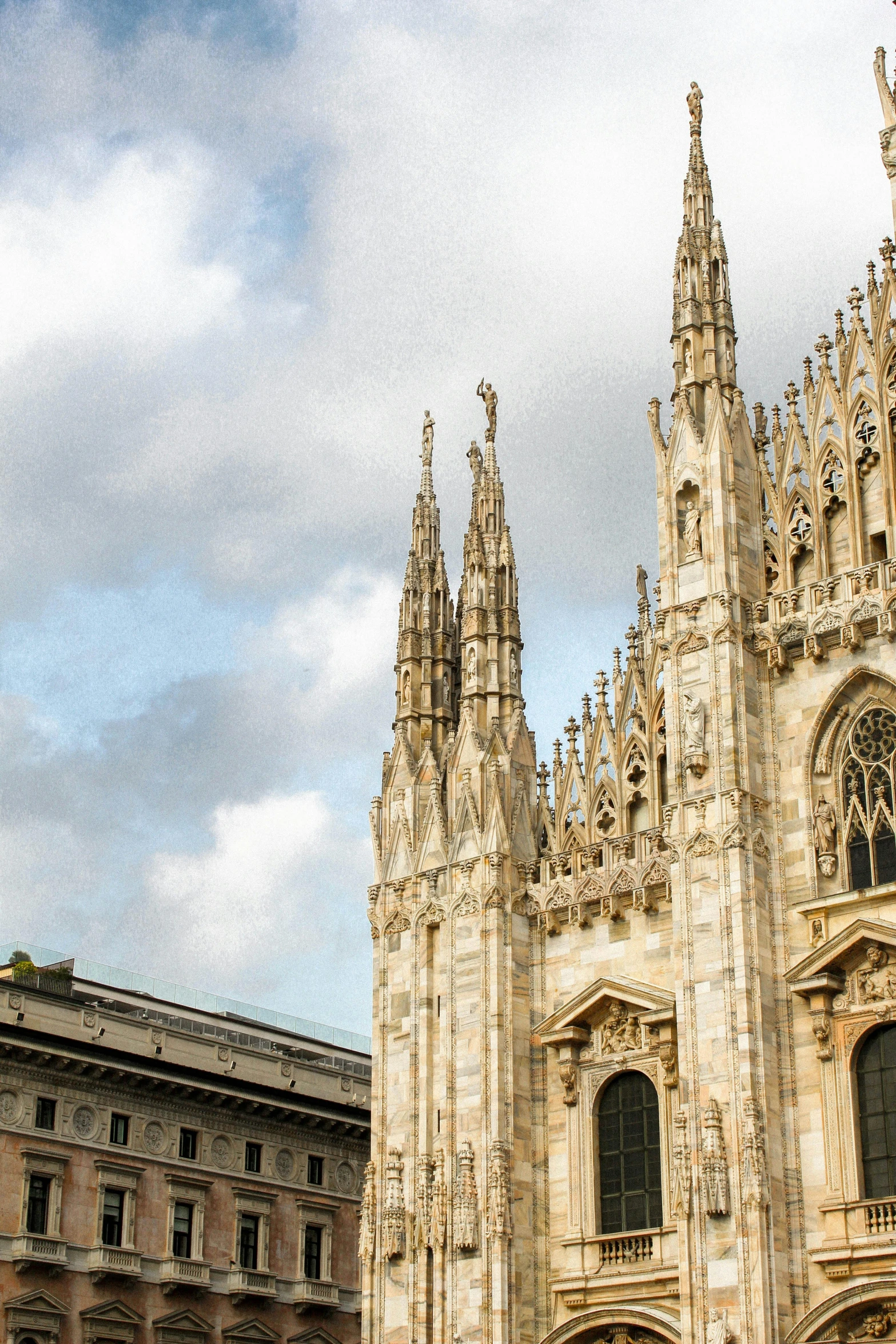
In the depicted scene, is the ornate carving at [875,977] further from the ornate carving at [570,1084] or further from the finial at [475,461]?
the finial at [475,461]

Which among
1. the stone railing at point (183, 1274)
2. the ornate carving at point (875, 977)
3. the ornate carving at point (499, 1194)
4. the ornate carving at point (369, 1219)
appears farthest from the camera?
the stone railing at point (183, 1274)

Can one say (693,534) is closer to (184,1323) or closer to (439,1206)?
(439,1206)

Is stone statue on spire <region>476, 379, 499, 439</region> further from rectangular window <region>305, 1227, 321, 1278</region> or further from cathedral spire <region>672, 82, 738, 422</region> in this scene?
rectangular window <region>305, 1227, 321, 1278</region>

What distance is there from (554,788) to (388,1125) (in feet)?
23.5

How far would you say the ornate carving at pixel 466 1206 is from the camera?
107ft

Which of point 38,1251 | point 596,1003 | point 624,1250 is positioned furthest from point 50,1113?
point 624,1250

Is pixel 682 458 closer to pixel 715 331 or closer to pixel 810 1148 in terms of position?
pixel 715 331

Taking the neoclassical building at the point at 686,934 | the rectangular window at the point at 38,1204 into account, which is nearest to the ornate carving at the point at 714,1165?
the neoclassical building at the point at 686,934

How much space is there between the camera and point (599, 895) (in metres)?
34.2

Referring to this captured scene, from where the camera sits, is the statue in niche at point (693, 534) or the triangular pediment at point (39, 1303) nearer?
the statue in niche at point (693, 534)

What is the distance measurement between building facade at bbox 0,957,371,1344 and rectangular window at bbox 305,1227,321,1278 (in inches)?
2.0

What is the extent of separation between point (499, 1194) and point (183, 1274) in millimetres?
17483

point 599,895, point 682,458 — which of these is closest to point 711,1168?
point 599,895

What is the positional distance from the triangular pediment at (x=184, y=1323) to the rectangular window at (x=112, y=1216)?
228 centimetres
